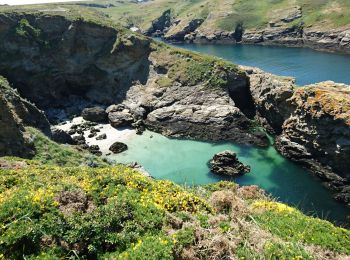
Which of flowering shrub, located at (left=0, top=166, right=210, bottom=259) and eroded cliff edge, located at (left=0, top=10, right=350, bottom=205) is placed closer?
flowering shrub, located at (left=0, top=166, right=210, bottom=259)

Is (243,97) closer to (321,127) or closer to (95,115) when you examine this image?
(321,127)

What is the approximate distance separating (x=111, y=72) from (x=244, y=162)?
5041 cm

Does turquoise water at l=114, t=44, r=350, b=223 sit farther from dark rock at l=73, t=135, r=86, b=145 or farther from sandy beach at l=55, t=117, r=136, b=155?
dark rock at l=73, t=135, r=86, b=145

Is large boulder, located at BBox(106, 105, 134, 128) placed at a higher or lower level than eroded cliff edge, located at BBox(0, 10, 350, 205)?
lower

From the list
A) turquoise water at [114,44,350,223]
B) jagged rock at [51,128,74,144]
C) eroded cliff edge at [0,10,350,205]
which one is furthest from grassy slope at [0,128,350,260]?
eroded cliff edge at [0,10,350,205]

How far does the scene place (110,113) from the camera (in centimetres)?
8975

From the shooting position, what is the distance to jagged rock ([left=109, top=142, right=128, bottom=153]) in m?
73.9

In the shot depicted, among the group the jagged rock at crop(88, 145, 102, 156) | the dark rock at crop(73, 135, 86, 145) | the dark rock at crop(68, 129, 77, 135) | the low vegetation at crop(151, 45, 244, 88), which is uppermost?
the low vegetation at crop(151, 45, 244, 88)

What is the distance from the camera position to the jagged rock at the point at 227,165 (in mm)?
64344

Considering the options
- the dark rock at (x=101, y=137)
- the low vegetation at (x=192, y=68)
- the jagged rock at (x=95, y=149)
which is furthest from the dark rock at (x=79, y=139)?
the low vegetation at (x=192, y=68)

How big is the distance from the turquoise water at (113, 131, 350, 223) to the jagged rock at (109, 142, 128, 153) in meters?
0.99

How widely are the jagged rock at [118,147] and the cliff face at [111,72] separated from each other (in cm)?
1171

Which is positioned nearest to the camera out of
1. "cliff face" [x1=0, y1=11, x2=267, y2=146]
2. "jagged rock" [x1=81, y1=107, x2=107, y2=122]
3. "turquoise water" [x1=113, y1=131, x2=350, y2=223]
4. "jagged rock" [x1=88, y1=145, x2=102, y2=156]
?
"turquoise water" [x1=113, y1=131, x2=350, y2=223]

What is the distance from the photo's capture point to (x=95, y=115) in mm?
89625
